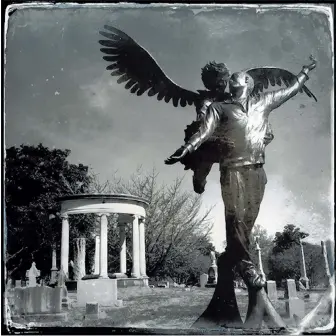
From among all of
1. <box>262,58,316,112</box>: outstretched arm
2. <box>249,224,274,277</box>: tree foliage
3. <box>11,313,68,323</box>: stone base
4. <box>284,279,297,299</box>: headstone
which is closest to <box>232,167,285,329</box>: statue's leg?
<box>249,224,274,277</box>: tree foliage

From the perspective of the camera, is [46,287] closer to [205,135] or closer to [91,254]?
[91,254]

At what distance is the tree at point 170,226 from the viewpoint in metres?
5.09

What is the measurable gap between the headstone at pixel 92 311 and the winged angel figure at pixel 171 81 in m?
1.60

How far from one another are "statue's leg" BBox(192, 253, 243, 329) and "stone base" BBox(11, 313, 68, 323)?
1.34 meters

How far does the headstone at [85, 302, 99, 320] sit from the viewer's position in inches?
183

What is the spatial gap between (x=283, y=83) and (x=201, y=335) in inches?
111

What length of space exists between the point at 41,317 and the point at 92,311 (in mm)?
522

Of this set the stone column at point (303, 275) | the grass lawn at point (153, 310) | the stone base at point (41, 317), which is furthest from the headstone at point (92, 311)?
the stone column at point (303, 275)

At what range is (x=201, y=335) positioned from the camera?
4566 millimetres

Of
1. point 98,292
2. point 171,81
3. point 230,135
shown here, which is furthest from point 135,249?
point 171,81

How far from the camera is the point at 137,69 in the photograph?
16.6 feet

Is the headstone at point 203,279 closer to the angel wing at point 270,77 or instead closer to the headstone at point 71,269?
the headstone at point 71,269

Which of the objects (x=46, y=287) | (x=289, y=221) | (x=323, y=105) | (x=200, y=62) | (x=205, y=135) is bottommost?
(x=46, y=287)

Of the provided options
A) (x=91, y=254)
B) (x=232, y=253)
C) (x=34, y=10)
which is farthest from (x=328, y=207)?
(x=34, y=10)
